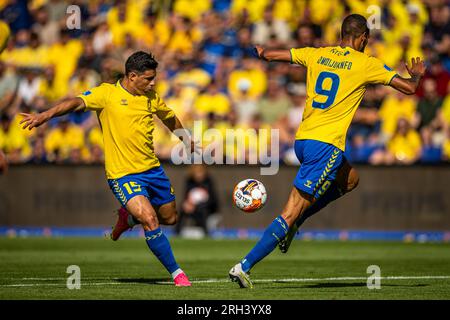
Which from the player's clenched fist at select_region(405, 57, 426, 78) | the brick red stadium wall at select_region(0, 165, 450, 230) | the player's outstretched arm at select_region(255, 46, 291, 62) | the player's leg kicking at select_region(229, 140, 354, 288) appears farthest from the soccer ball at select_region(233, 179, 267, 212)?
the brick red stadium wall at select_region(0, 165, 450, 230)

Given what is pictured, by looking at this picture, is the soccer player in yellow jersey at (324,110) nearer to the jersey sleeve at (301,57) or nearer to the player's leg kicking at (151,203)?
the jersey sleeve at (301,57)

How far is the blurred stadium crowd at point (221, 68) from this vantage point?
21.8 m

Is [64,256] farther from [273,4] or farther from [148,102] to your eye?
[273,4]

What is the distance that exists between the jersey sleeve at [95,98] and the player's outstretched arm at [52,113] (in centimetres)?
9

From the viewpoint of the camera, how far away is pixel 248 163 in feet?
69.9

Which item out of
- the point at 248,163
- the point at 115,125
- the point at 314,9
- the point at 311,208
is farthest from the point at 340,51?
the point at 314,9

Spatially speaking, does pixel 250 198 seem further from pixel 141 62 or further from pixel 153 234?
pixel 141 62

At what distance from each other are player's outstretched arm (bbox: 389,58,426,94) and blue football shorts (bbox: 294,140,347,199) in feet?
3.00

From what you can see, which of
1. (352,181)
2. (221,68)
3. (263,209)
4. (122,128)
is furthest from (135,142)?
(221,68)

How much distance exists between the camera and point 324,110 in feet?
36.8

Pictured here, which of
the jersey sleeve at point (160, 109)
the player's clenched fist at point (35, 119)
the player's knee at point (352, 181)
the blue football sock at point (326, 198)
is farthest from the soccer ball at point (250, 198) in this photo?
the player's clenched fist at point (35, 119)

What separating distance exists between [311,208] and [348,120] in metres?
1.09

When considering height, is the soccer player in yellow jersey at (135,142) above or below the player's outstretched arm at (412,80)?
below

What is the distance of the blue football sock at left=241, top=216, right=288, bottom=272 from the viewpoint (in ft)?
35.8
